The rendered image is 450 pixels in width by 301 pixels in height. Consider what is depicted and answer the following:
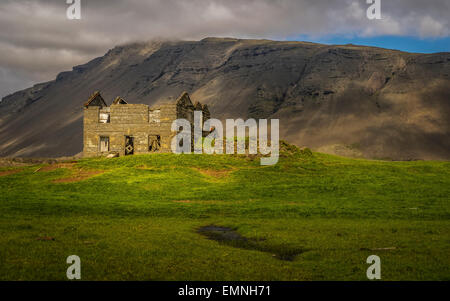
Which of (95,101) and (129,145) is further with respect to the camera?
(95,101)

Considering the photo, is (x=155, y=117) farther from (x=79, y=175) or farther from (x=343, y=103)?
(x=343, y=103)

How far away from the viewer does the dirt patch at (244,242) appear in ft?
52.7

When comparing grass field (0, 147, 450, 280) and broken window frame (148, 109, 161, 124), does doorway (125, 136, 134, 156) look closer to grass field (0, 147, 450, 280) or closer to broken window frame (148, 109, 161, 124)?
broken window frame (148, 109, 161, 124)

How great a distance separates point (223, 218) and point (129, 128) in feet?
108

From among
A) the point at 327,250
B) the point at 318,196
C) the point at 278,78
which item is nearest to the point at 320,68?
the point at 278,78

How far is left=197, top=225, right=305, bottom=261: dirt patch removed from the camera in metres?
16.1

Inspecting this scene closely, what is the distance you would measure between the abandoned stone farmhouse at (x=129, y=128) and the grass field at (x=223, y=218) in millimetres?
8348

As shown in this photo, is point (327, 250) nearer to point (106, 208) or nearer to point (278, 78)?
point (106, 208)

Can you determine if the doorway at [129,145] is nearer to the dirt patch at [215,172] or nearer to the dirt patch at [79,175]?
the dirt patch at [79,175]

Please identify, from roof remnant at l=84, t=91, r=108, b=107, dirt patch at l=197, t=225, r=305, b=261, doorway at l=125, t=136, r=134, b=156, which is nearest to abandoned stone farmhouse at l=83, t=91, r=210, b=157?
doorway at l=125, t=136, r=134, b=156

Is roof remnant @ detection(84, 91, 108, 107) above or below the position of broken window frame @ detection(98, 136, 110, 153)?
above

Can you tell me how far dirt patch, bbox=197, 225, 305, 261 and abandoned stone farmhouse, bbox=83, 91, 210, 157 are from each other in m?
33.4

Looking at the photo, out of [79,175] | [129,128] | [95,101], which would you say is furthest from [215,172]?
[95,101]

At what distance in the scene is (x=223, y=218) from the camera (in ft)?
82.9
